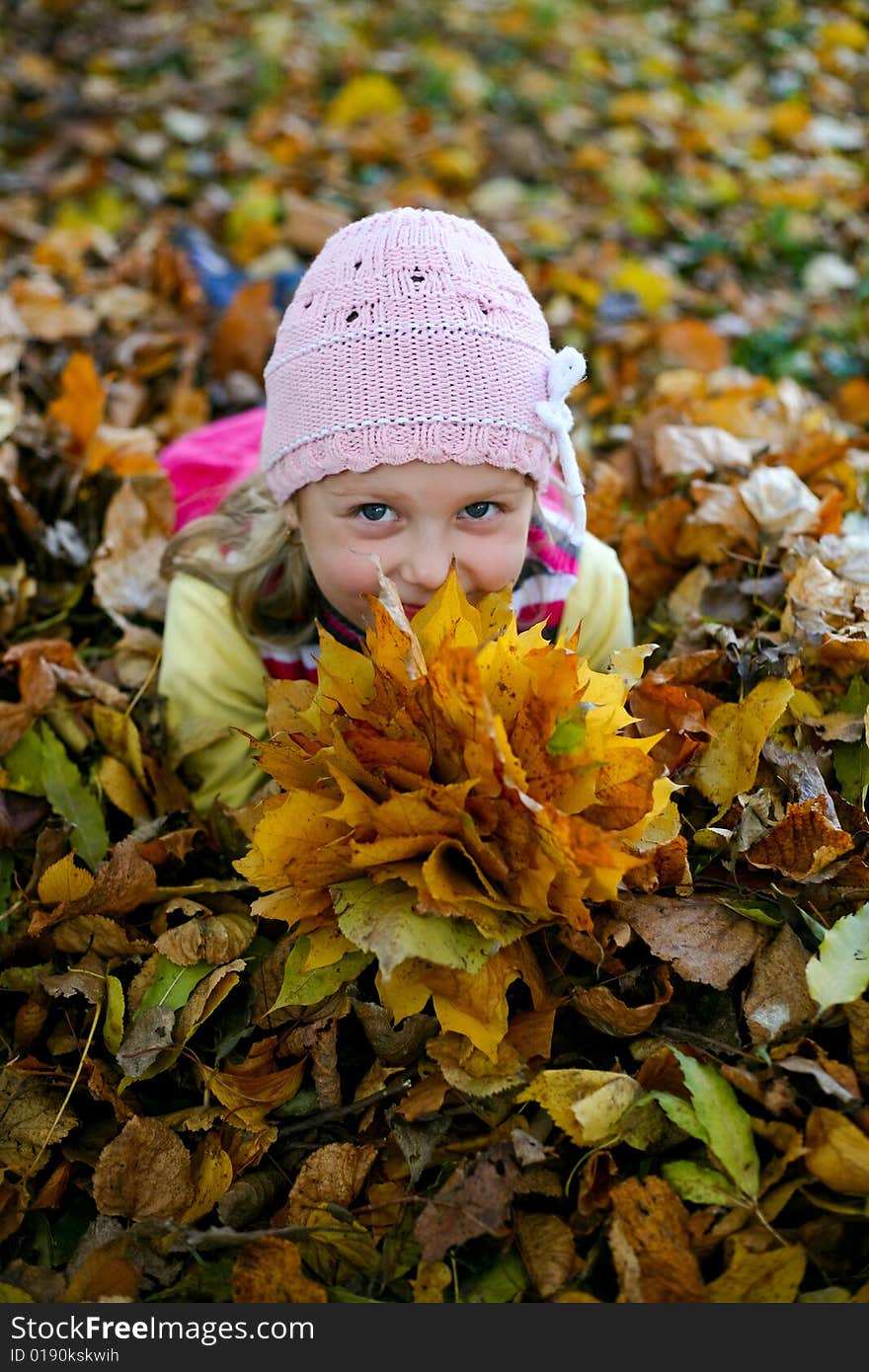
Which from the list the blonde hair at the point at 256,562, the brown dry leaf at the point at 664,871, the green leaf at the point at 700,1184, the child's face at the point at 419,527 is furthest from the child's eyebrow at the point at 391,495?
the green leaf at the point at 700,1184

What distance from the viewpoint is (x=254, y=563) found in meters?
1.83

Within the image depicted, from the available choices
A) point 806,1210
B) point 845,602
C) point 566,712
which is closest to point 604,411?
point 845,602

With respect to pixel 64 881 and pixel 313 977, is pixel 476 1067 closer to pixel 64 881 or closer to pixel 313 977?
pixel 313 977

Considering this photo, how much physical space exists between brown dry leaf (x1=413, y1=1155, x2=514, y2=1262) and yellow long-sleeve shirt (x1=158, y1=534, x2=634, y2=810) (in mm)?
748

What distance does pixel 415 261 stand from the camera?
1.48 metres

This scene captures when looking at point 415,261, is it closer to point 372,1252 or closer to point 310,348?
point 310,348

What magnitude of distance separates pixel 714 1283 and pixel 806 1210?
135mm

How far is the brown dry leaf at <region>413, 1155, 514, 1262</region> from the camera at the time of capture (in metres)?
1.17

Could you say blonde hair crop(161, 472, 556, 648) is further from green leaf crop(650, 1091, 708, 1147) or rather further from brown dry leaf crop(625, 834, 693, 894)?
green leaf crop(650, 1091, 708, 1147)

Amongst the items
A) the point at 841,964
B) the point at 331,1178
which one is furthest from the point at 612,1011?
the point at 331,1178

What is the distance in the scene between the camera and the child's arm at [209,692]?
1.79 m

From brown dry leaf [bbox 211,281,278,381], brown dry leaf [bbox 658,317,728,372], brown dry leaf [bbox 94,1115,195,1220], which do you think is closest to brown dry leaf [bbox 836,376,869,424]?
brown dry leaf [bbox 658,317,728,372]

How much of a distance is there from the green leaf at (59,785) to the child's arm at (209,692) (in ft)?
0.53

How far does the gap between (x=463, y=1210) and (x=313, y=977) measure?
29 centimetres
